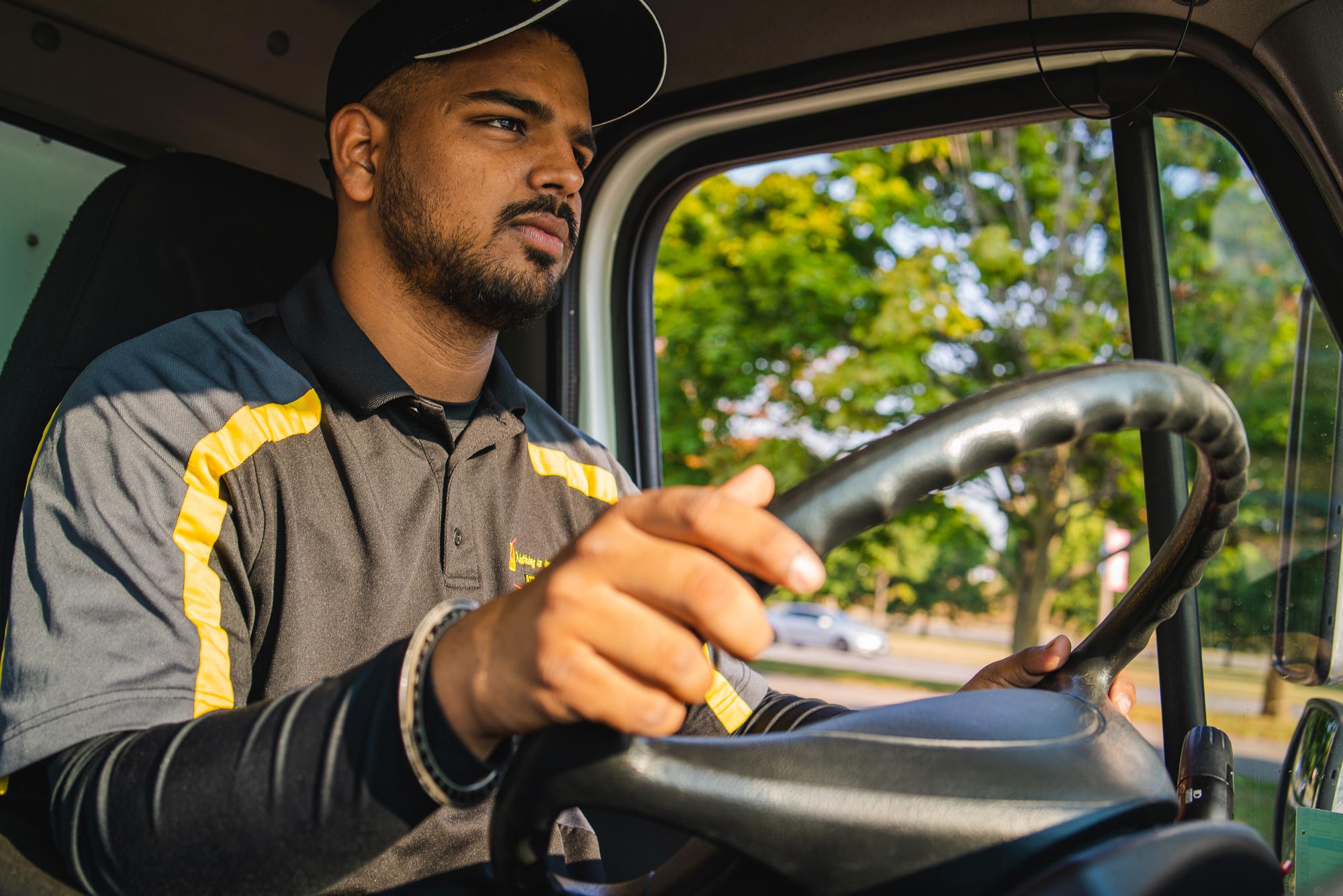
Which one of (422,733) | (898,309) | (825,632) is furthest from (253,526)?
(825,632)

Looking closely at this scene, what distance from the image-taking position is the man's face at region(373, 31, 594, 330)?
1506 millimetres

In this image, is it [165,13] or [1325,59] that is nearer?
[1325,59]

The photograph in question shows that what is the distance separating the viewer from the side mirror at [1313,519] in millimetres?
1302

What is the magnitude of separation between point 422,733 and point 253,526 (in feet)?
1.95

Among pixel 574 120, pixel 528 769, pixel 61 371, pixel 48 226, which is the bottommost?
pixel 528 769

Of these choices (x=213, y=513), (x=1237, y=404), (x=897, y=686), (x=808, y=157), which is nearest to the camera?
(x=213, y=513)

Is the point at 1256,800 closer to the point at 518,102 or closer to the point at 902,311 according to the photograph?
the point at 518,102

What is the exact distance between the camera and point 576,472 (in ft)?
5.40

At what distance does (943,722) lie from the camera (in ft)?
2.34

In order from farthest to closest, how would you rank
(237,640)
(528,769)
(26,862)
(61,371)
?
(61,371)
(237,640)
(26,862)
(528,769)

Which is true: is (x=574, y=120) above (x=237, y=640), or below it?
above

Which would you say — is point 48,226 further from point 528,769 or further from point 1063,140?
point 1063,140

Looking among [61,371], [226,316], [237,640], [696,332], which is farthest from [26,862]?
[696,332]

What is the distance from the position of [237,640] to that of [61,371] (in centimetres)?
41
